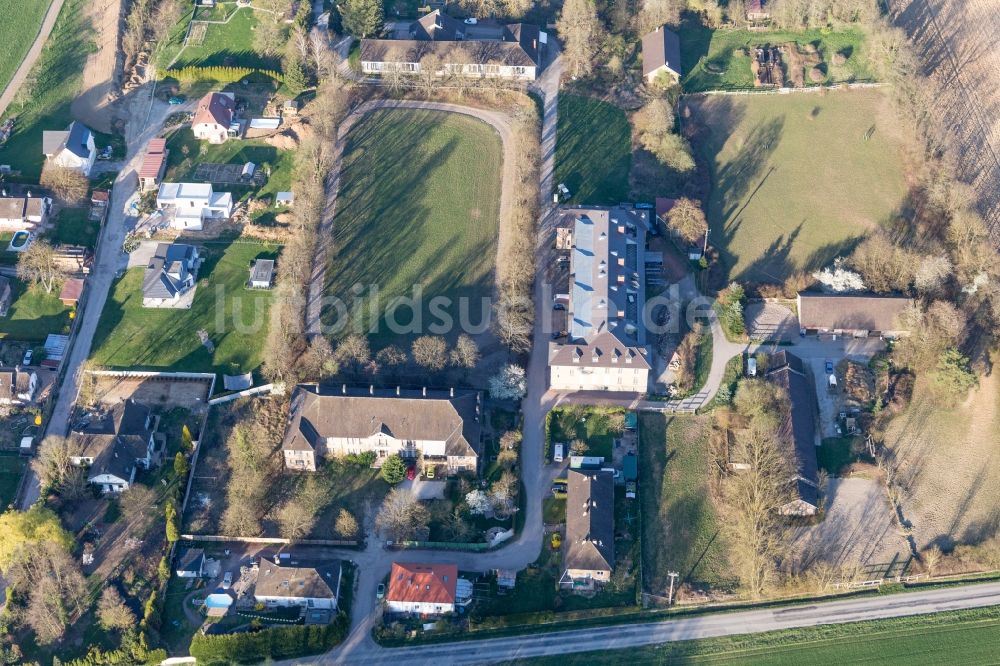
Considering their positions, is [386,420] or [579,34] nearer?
[386,420]

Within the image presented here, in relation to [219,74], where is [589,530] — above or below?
below

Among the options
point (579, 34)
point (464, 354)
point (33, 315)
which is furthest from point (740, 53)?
point (33, 315)

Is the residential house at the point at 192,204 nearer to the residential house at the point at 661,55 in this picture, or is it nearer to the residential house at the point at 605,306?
the residential house at the point at 605,306

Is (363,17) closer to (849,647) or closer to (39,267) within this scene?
(39,267)

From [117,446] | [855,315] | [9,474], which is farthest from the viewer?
[855,315]

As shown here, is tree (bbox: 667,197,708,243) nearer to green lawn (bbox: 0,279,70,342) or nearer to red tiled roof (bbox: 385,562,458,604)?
red tiled roof (bbox: 385,562,458,604)

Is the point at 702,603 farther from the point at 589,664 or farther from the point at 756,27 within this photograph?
the point at 756,27

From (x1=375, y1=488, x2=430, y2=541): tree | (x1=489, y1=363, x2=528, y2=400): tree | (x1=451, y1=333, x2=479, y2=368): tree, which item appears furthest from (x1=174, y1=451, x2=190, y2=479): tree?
(x1=489, y1=363, x2=528, y2=400): tree

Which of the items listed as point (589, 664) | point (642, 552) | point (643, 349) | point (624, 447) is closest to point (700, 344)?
point (643, 349)
